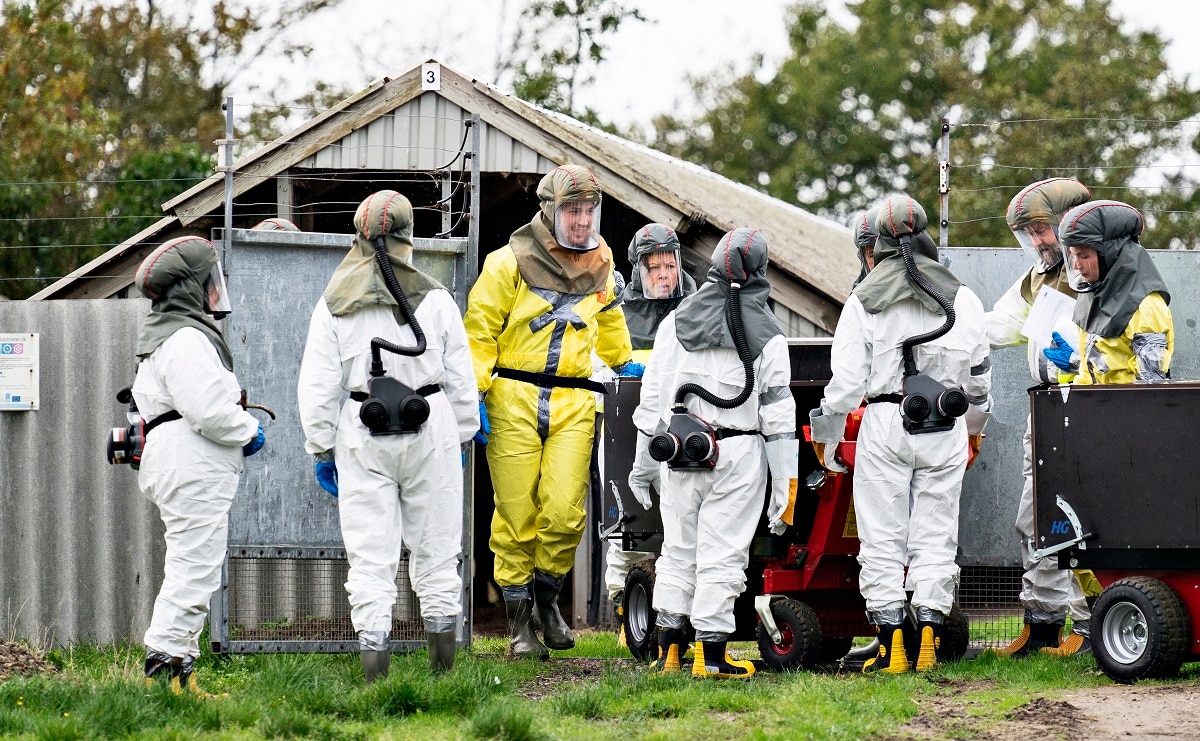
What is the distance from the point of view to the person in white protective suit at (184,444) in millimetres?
6449

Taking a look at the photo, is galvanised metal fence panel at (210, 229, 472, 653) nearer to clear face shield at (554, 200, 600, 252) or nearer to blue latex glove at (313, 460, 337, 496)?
clear face shield at (554, 200, 600, 252)

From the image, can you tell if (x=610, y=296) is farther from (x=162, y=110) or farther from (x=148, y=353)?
(x=162, y=110)

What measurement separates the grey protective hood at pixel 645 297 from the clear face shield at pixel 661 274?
20 millimetres

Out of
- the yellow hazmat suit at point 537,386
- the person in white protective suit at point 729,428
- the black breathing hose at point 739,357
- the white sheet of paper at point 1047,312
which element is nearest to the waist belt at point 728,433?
the person in white protective suit at point 729,428

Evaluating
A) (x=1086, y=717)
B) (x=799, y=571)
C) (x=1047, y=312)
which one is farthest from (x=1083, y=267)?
(x=1086, y=717)

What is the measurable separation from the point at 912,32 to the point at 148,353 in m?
35.4

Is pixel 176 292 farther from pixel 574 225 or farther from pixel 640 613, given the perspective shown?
pixel 640 613

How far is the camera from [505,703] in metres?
5.86

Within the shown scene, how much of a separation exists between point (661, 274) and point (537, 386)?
1587 millimetres

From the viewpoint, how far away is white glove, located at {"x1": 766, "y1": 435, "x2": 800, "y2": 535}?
7168 mm

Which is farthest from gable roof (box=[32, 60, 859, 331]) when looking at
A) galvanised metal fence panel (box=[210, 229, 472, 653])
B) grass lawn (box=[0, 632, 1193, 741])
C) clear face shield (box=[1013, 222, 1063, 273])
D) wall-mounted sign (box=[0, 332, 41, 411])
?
grass lawn (box=[0, 632, 1193, 741])

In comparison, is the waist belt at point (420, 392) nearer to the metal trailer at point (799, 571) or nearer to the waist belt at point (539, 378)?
the waist belt at point (539, 378)

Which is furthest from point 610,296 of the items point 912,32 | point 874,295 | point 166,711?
point 912,32

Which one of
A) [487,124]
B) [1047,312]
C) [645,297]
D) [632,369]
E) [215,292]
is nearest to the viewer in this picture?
[215,292]
